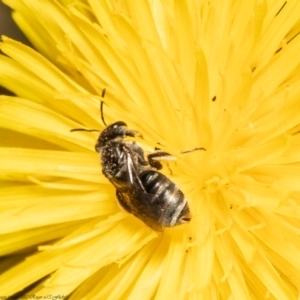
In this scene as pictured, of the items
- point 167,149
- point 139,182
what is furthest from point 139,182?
point 167,149

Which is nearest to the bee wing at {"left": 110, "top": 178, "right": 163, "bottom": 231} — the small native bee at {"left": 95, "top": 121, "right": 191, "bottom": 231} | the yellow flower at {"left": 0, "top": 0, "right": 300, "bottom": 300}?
the small native bee at {"left": 95, "top": 121, "right": 191, "bottom": 231}

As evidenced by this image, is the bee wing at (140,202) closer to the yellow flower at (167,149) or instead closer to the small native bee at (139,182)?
the small native bee at (139,182)

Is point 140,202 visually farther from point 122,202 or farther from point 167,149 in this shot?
point 167,149

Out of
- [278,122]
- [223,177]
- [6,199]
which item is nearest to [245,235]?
[223,177]

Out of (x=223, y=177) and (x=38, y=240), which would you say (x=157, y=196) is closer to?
(x=223, y=177)

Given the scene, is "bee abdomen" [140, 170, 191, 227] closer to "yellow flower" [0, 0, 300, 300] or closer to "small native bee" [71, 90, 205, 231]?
"small native bee" [71, 90, 205, 231]

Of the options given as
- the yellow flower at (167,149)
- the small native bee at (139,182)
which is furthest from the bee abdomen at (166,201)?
the yellow flower at (167,149)
